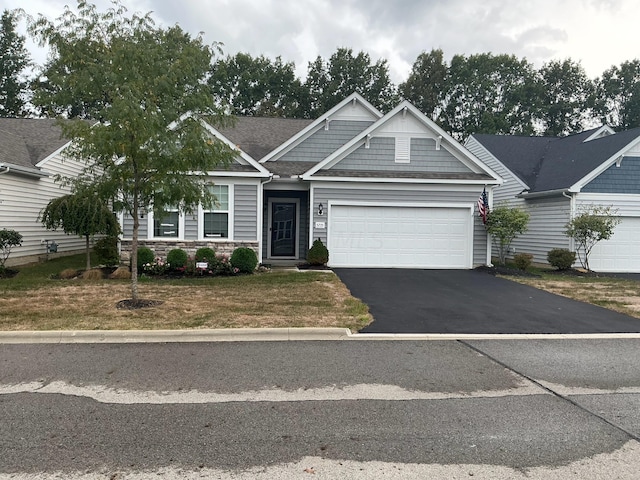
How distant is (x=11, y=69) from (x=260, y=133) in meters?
29.3

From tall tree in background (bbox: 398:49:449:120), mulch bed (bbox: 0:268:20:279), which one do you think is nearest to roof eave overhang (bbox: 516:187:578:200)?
mulch bed (bbox: 0:268:20:279)

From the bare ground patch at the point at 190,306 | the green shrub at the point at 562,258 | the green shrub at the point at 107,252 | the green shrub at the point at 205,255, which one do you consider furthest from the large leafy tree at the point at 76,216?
the green shrub at the point at 562,258

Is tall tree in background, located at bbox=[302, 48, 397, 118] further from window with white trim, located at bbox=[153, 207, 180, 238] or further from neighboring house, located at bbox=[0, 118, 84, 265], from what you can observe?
window with white trim, located at bbox=[153, 207, 180, 238]

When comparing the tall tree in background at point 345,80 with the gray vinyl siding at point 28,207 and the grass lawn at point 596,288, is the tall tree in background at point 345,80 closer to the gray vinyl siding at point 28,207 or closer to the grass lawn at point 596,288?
the gray vinyl siding at point 28,207

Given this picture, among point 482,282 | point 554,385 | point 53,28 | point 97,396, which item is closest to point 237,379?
point 97,396

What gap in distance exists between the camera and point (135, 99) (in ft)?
23.4

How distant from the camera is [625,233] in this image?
52.6 feet

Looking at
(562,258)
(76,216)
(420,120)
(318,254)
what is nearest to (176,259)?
(76,216)

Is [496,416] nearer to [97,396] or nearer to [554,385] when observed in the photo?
[554,385]

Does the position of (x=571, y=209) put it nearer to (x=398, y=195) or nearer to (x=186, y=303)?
(x=398, y=195)

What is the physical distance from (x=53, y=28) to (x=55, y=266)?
8.99 metres

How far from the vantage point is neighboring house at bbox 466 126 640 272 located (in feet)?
51.8

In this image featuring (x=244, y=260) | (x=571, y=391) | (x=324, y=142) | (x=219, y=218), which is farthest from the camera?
(x=324, y=142)

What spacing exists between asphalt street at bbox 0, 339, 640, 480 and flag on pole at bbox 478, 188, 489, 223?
901cm
